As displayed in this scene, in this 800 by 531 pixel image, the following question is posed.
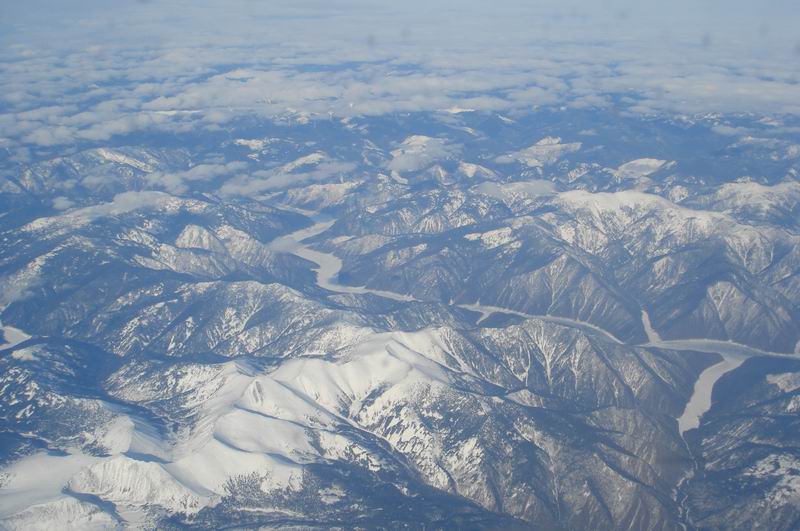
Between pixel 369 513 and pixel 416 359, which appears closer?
pixel 369 513

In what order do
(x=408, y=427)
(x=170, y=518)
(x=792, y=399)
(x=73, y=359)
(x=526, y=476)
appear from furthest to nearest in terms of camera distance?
(x=73, y=359) → (x=792, y=399) → (x=408, y=427) → (x=526, y=476) → (x=170, y=518)

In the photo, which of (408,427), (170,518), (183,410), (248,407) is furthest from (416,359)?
(170,518)

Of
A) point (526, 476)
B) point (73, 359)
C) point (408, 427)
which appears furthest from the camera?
point (73, 359)

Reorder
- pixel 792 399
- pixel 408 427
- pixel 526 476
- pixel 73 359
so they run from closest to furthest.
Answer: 1. pixel 526 476
2. pixel 408 427
3. pixel 792 399
4. pixel 73 359

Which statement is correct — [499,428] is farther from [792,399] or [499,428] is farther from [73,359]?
[73,359]

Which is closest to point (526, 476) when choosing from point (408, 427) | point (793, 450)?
point (408, 427)

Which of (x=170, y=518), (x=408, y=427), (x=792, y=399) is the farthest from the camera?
(x=792, y=399)

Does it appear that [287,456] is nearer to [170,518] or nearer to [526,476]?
[170,518]

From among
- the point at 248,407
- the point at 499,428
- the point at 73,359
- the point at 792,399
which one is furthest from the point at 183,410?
the point at 792,399

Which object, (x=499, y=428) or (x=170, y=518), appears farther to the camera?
(x=499, y=428)
